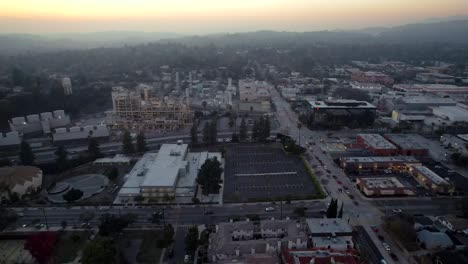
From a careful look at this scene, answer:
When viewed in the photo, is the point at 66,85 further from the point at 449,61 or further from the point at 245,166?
the point at 449,61

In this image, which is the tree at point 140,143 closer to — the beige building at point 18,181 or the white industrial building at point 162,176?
the white industrial building at point 162,176

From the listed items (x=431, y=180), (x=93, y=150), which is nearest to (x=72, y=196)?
(x=93, y=150)

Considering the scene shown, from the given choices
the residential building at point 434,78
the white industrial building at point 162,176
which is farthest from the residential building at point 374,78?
the white industrial building at point 162,176

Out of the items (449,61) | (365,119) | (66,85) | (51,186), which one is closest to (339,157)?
(365,119)

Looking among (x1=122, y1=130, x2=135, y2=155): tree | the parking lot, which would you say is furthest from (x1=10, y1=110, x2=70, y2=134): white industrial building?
the parking lot

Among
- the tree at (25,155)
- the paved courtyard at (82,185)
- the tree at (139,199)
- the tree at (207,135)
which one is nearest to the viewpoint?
the tree at (139,199)

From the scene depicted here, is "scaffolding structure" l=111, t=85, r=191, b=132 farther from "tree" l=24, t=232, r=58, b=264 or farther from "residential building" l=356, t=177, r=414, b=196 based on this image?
"tree" l=24, t=232, r=58, b=264
